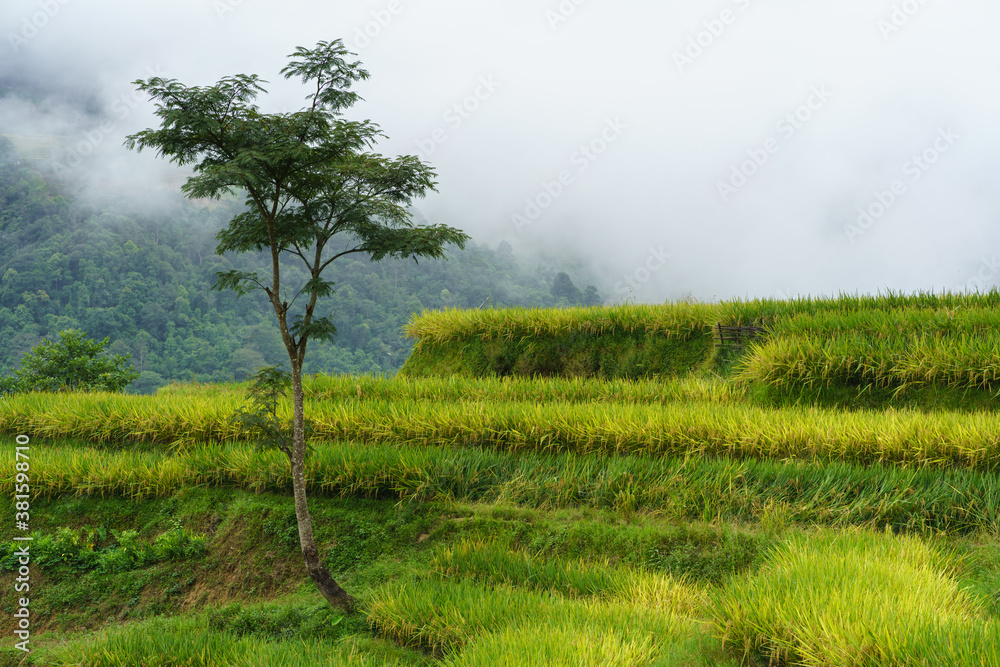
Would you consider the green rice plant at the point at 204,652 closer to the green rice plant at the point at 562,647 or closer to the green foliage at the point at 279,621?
the green foliage at the point at 279,621

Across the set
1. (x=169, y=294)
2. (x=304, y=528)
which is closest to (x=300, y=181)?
(x=304, y=528)

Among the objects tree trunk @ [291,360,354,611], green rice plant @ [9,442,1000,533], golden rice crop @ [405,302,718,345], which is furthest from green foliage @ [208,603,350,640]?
golden rice crop @ [405,302,718,345]

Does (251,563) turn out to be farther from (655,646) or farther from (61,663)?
(655,646)

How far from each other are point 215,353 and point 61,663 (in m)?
51.9

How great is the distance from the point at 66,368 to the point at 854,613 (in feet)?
66.8

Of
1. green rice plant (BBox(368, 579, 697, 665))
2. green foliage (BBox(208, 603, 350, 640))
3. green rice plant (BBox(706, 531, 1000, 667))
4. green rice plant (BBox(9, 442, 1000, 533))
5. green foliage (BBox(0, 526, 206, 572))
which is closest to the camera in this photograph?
green rice plant (BBox(706, 531, 1000, 667))

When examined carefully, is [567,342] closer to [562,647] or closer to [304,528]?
[304,528]

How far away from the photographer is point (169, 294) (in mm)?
61500

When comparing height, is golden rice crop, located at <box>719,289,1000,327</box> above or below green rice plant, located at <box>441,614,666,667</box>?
above

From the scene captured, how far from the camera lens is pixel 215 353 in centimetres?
5212

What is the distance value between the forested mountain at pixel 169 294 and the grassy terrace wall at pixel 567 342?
27.6 m

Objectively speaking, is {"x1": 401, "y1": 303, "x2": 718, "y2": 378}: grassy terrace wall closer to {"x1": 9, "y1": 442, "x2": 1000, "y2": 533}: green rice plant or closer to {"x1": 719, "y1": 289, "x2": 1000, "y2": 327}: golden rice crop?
{"x1": 719, "y1": 289, "x2": 1000, "y2": 327}: golden rice crop

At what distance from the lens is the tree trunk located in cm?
527

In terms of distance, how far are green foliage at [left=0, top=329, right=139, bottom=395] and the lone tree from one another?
14956 mm
